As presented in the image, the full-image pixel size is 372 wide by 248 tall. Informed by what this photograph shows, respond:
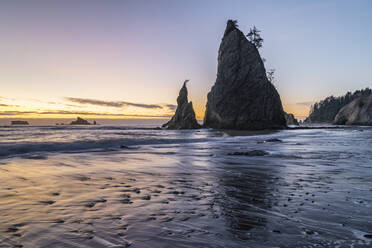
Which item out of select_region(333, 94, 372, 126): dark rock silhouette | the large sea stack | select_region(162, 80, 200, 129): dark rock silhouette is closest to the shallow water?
select_region(162, 80, 200, 129): dark rock silhouette

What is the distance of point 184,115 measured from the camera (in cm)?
5394

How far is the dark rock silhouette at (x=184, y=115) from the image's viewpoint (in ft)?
172

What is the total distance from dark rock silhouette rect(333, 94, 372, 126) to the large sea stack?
40352 mm

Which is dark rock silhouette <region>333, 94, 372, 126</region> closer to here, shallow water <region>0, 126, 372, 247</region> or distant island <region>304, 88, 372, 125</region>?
distant island <region>304, 88, 372, 125</region>

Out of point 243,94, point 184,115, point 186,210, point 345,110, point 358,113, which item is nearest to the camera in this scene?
point 186,210

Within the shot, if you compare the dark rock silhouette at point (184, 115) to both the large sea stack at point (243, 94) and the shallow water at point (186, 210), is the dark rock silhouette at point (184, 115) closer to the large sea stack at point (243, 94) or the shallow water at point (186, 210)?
the large sea stack at point (243, 94)

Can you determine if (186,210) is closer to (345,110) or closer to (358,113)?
(358,113)

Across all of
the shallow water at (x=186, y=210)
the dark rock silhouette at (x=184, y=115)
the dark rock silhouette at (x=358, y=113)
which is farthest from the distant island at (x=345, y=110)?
the shallow water at (x=186, y=210)

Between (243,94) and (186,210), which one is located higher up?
(243,94)

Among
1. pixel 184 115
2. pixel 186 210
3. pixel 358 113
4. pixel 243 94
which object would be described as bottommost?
pixel 186 210

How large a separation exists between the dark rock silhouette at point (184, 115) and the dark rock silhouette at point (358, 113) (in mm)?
59549

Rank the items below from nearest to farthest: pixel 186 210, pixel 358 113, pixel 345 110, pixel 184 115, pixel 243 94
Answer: pixel 186 210
pixel 184 115
pixel 243 94
pixel 358 113
pixel 345 110

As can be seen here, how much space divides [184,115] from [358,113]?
63394 millimetres

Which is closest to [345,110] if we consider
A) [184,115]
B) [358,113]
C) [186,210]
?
[358,113]
